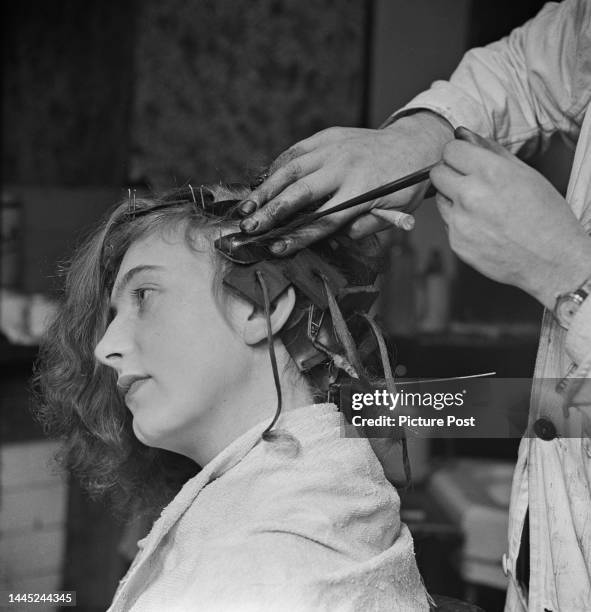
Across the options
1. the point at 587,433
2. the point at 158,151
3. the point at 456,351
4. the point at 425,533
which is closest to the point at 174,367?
the point at 587,433

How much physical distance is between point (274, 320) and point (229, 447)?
8.0 inches

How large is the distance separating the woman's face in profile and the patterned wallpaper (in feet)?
5.29

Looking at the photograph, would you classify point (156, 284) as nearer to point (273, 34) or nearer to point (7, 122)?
point (273, 34)

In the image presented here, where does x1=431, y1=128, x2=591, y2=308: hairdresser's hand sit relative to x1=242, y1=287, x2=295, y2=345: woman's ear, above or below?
above

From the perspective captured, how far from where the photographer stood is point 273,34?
2.99m

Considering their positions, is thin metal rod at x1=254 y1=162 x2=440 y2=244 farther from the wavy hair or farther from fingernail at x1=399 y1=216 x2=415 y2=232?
the wavy hair

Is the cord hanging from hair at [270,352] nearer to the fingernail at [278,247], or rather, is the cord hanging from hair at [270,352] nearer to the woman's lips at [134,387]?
the fingernail at [278,247]

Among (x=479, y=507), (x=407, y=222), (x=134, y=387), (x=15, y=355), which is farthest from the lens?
(x=15, y=355)

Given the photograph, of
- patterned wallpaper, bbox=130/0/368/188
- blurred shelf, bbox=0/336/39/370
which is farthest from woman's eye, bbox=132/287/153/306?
patterned wallpaper, bbox=130/0/368/188

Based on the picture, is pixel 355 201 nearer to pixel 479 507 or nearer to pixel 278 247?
pixel 278 247

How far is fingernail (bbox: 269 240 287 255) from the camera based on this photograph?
1.23m

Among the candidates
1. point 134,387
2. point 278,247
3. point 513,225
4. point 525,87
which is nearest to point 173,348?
point 134,387

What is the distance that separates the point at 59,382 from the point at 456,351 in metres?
1.21

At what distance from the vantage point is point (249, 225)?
47.4 inches
